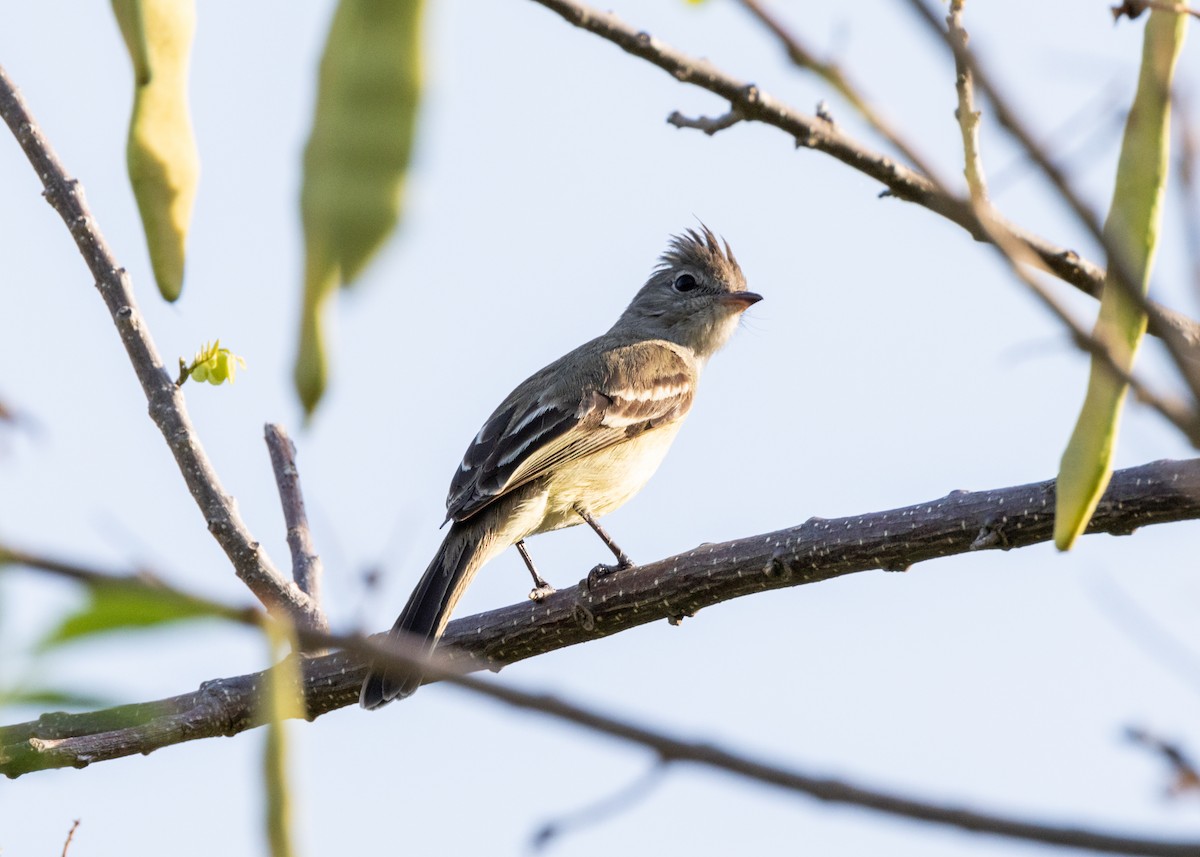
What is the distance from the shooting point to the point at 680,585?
15.2 feet

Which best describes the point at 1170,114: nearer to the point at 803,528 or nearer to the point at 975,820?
the point at 975,820

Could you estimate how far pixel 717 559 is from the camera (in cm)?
451

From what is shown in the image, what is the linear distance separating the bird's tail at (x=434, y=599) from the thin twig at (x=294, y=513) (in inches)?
13.5

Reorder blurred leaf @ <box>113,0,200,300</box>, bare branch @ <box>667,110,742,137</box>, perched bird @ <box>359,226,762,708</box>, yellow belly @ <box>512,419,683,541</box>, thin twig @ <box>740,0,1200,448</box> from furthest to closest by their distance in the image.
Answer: yellow belly @ <box>512,419,683,541</box> < perched bird @ <box>359,226,762,708</box> < bare branch @ <box>667,110,742,137</box> < blurred leaf @ <box>113,0,200,300</box> < thin twig @ <box>740,0,1200,448</box>

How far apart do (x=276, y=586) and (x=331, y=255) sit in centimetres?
438

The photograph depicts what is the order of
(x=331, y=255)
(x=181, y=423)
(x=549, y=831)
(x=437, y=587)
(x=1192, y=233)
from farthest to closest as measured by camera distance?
1. (x=437, y=587)
2. (x=181, y=423)
3. (x=549, y=831)
4. (x=1192, y=233)
5. (x=331, y=255)

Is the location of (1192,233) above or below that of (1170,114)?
below

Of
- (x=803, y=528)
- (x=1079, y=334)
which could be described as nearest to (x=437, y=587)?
(x=803, y=528)

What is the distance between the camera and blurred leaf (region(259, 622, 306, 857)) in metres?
1.00

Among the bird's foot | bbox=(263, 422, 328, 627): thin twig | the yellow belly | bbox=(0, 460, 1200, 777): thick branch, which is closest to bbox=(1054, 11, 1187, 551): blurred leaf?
bbox=(0, 460, 1200, 777): thick branch

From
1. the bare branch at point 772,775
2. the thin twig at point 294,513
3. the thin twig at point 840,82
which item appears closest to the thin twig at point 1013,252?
the thin twig at point 840,82

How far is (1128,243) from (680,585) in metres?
3.36

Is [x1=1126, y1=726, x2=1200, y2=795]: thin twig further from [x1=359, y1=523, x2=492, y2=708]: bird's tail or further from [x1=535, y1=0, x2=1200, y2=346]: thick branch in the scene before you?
[x1=359, y1=523, x2=492, y2=708]: bird's tail

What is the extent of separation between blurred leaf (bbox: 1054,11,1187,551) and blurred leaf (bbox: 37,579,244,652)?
88 cm
